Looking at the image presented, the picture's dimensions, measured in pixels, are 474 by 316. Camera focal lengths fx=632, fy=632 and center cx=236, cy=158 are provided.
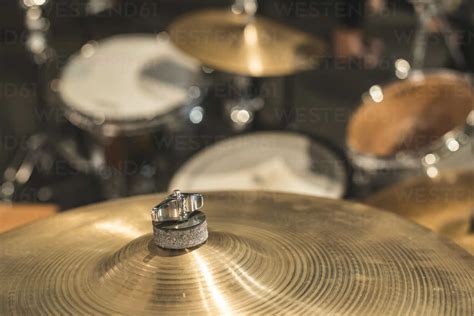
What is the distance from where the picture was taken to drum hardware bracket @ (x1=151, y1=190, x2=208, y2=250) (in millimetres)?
701

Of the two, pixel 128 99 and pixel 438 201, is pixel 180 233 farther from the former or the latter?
pixel 128 99

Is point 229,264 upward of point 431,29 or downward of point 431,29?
downward

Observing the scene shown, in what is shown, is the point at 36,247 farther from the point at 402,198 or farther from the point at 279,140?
the point at 279,140

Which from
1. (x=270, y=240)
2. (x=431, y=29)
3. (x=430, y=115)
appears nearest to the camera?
(x=270, y=240)

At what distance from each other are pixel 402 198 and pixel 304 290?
70 centimetres

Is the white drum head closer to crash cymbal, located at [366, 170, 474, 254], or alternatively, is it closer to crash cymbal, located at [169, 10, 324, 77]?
crash cymbal, located at [169, 10, 324, 77]

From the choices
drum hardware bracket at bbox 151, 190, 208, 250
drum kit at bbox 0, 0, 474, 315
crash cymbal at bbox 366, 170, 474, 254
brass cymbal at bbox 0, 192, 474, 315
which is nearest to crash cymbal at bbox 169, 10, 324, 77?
drum kit at bbox 0, 0, 474, 315

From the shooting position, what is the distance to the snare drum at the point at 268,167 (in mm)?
1551

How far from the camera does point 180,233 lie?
710 millimetres

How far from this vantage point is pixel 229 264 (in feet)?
2.36

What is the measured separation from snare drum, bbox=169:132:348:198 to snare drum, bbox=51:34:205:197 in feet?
0.60

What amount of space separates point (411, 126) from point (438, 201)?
0.39 metres

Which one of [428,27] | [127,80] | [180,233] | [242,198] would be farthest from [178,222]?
[428,27]

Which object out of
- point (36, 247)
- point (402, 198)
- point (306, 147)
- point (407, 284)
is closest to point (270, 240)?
point (407, 284)
